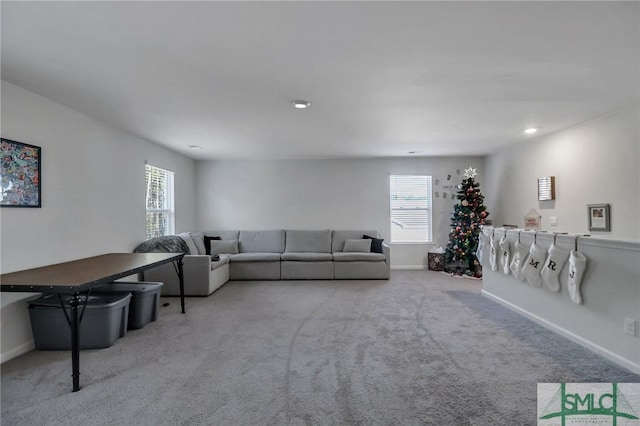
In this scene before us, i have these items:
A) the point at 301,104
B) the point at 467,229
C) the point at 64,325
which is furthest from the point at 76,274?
the point at 467,229

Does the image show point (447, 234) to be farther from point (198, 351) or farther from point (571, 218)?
point (198, 351)

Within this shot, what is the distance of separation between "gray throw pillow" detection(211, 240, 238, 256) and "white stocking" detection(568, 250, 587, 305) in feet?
16.9

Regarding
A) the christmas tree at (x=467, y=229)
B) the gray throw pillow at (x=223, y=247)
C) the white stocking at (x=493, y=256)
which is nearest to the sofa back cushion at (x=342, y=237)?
the christmas tree at (x=467, y=229)

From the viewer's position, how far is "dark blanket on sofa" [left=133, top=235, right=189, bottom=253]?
4.65 metres

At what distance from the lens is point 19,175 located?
2.92 meters

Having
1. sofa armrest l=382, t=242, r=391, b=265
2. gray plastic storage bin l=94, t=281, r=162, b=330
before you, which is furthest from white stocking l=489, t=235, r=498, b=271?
gray plastic storage bin l=94, t=281, r=162, b=330

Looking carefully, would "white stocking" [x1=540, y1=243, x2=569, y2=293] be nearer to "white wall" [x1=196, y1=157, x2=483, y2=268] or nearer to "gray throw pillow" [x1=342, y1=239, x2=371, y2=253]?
"gray throw pillow" [x1=342, y1=239, x2=371, y2=253]

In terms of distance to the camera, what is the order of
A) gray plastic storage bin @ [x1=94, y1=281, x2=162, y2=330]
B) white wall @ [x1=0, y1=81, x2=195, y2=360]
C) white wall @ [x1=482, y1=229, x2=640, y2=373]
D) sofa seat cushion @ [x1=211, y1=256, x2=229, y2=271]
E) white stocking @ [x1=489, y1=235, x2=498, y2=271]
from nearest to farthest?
white wall @ [x1=482, y1=229, x2=640, y2=373]
white wall @ [x1=0, y1=81, x2=195, y2=360]
gray plastic storage bin @ [x1=94, y1=281, x2=162, y2=330]
white stocking @ [x1=489, y1=235, x2=498, y2=271]
sofa seat cushion @ [x1=211, y1=256, x2=229, y2=271]

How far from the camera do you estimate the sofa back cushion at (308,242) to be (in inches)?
258

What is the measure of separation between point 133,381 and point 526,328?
3665 mm

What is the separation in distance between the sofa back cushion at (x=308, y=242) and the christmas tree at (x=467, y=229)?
2365 mm

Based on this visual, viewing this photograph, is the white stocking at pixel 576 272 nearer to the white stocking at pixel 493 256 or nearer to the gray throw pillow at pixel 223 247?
the white stocking at pixel 493 256

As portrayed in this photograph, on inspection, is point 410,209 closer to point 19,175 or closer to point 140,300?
point 140,300

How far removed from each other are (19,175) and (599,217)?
6.17 m
